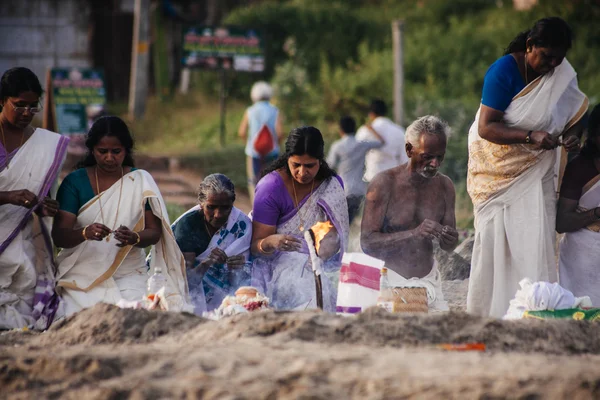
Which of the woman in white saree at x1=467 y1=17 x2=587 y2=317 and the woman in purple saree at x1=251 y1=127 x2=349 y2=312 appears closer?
the woman in white saree at x1=467 y1=17 x2=587 y2=317

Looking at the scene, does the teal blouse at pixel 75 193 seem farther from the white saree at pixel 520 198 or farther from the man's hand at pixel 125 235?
the white saree at pixel 520 198

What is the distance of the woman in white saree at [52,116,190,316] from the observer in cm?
676

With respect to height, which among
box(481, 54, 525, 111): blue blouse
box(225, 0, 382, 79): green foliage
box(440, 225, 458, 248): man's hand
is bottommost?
box(440, 225, 458, 248): man's hand

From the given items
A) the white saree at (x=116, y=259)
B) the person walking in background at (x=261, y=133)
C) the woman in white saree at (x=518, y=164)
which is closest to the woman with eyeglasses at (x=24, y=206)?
the white saree at (x=116, y=259)

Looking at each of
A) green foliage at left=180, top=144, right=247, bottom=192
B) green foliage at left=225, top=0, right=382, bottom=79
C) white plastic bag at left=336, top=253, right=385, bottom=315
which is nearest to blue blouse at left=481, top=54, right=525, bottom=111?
white plastic bag at left=336, top=253, right=385, bottom=315

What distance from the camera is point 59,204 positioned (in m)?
6.79

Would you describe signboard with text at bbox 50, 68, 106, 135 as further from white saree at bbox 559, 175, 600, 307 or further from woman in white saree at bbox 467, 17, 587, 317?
white saree at bbox 559, 175, 600, 307

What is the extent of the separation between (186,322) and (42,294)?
1.90 m

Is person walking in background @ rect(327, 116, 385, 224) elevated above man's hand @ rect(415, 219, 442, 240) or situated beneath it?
elevated above

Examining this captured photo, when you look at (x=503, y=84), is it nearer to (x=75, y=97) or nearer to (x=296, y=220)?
(x=296, y=220)

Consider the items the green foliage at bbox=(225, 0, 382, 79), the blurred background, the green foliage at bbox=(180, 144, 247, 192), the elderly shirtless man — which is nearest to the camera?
the elderly shirtless man

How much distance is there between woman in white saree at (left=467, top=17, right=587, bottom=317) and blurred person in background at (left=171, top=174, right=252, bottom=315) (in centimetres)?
161

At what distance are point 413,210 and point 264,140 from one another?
7.18 meters

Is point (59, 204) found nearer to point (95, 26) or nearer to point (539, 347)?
point (539, 347)
